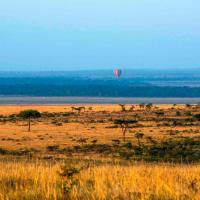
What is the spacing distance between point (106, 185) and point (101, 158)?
74.0ft

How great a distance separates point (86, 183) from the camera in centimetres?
1195

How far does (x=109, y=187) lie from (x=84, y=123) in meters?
72.5

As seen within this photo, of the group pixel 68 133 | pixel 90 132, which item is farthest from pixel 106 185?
pixel 90 132

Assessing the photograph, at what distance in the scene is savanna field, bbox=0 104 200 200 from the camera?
10.8 meters

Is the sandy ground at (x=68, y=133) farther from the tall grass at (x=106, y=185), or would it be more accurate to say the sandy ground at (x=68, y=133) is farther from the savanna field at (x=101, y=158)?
the tall grass at (x=106, y=185)

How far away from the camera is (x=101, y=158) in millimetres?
34000

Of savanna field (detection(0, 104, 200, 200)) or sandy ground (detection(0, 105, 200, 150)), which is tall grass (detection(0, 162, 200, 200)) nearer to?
savanna field (detection(0, 104, 200, 200))

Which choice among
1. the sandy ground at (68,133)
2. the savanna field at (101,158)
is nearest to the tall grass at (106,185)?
the savanna field at (101,158)

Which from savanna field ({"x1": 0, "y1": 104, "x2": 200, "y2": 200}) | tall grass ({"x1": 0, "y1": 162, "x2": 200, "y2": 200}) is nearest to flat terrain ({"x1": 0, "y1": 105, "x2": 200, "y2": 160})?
savanna field ({"x1": 0, "y1": 104, "x2": 200, "y2": 200})

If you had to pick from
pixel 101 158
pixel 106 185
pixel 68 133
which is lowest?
pixel 68 133

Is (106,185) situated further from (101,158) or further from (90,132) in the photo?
(90,132)

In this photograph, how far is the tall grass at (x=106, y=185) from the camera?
10336mm

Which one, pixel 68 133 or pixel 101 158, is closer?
pixel 101 158

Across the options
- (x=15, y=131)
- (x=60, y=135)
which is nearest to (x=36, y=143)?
(x=60, y=135)
